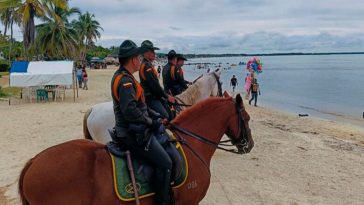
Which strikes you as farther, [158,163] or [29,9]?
[29,9]

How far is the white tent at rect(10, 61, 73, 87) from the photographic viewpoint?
2297 cm

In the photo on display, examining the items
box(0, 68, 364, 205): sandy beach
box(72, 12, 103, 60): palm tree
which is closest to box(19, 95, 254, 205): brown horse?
box(0, 68, 364, 205): sandy beach

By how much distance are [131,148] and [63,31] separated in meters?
50.3

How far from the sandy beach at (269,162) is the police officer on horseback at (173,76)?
86.9 inches

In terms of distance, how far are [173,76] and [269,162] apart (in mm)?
3793

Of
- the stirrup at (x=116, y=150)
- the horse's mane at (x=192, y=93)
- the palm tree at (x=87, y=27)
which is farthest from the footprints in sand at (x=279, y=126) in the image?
the palm tree at (x=87, y=27)

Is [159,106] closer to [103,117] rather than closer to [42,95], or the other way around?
[103,117]

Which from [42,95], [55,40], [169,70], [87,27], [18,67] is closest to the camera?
[169,70]

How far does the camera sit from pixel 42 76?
23359 millimetres

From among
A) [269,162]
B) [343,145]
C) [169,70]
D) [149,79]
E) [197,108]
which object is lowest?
[343,145]

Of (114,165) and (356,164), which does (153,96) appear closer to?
(114,165)

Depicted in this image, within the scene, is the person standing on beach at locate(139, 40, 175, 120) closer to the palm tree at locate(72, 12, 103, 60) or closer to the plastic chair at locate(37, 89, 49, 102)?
the plastic chair at locate(37, 89, 49, 102)

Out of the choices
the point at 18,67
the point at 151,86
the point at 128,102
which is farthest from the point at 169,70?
the point at 18,67

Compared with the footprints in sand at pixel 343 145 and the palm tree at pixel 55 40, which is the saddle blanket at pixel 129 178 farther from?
the palm tree at pixel 55 40
